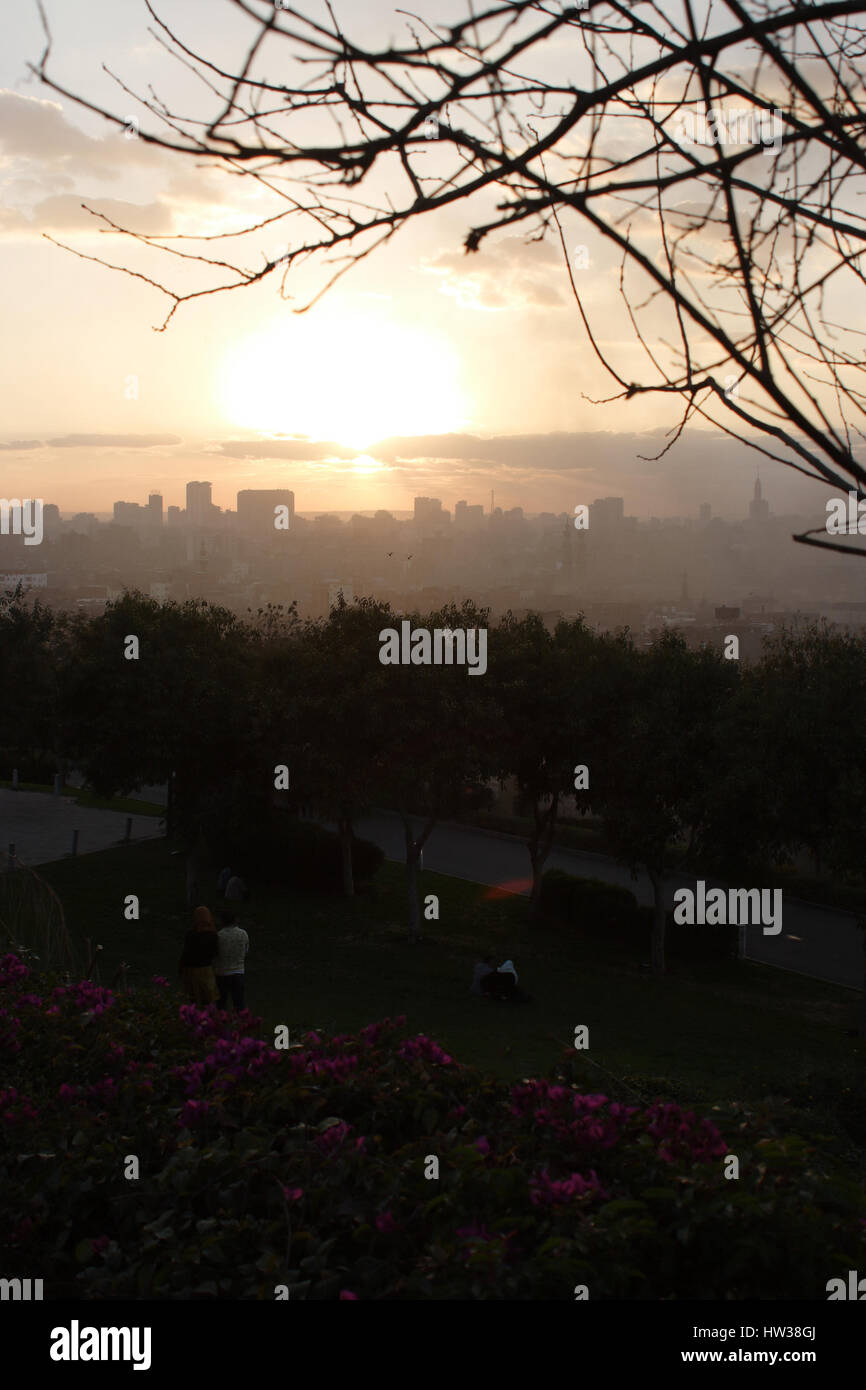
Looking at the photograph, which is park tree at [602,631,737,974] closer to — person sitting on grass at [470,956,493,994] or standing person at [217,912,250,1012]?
person sitting on grass at [470,956,493,994]

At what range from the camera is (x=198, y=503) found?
178875 millimetres

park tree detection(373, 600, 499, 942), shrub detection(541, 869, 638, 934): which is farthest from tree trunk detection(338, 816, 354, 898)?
shrub detection(541, 869, 638, 934)

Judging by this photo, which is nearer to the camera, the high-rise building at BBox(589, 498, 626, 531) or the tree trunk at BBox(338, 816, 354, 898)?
the tree trunk at BBox(338, 816, 354, 898)

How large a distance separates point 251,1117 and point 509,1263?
1.79 m

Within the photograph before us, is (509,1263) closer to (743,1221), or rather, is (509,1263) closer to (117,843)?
(743,1221)

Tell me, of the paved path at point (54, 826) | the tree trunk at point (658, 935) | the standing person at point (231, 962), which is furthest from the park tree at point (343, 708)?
the standing person at point (231, 962)

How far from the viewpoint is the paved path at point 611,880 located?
22797 millimetres

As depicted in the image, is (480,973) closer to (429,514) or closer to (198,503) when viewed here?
(429,514)

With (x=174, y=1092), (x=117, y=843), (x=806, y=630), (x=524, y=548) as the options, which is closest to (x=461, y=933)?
(x=806, y=630)

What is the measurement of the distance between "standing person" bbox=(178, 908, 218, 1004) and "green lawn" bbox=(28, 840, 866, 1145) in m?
1.68

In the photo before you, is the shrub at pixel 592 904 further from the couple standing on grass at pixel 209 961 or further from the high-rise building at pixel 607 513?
the high-rise building at pixel 607 513

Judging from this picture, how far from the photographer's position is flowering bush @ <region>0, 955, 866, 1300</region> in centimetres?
342

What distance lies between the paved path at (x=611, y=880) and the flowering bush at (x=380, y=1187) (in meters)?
18.2

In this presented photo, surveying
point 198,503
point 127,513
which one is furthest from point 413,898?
point 127,513
